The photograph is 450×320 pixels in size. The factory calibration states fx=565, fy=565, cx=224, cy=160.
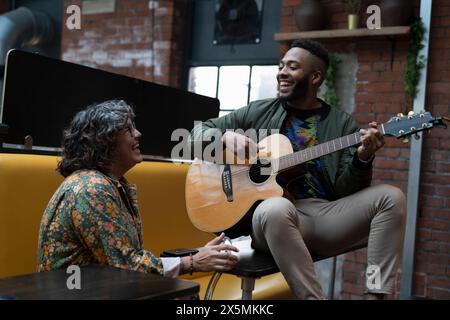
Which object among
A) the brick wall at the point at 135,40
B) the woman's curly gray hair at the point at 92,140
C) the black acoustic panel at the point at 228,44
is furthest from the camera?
the brick wall at the point at 135,40

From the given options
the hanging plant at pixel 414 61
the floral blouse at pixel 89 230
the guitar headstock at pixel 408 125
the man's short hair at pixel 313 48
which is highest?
the hanging plant at pixel 414 61

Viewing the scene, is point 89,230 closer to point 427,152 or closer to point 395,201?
point 395,201

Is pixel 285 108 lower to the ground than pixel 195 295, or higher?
higher

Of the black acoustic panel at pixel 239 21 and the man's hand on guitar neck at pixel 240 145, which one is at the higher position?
the black acoustic panel at pixel 239 21

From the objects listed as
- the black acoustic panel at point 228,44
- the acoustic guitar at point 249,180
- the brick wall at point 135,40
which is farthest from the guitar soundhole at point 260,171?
the brick wall at point 135,40

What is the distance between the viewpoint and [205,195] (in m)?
2.45

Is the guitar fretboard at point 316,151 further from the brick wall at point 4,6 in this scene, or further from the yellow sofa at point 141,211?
the brick wall at point 4,6

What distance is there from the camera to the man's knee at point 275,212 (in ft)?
6.79

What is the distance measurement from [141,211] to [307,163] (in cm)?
82

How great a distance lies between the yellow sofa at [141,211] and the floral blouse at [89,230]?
378 millimetres

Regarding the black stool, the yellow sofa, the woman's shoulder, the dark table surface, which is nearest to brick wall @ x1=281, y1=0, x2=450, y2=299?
the yellow sofa

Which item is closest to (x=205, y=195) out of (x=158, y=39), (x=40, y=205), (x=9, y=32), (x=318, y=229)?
(x=318, y=229)
